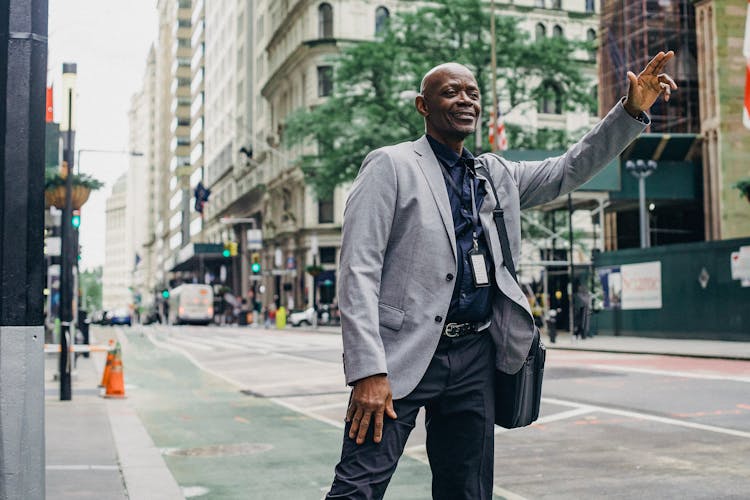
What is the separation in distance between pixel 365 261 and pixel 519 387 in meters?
0.74

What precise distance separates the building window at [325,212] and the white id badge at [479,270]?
199 ft

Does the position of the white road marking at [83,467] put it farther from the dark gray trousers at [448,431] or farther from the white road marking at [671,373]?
the white road marking at [671,373]

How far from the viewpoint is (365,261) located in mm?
3221

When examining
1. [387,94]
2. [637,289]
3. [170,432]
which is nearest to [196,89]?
[387,94]

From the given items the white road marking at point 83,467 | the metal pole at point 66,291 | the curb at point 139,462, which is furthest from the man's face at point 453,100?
the metal pole at point 66,291

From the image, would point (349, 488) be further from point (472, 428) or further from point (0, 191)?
point (0, 191)

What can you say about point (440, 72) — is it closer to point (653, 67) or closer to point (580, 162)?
point (580, 162)

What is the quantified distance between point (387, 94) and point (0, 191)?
3597cm

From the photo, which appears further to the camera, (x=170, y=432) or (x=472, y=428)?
(x=170, y=432)

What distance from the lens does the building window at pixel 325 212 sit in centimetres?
6406

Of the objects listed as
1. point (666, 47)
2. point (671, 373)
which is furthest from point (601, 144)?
point (666, 47)

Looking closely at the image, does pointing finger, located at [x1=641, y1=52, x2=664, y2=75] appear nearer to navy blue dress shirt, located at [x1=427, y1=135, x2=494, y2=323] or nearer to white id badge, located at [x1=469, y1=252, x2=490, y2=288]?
navy blue dress shirt, located at [x1=427, y1=135, x2=494, y2=323]

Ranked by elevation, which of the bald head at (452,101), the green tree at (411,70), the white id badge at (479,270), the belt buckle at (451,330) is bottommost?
the belt buckle at (451,330)

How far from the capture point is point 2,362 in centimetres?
351
